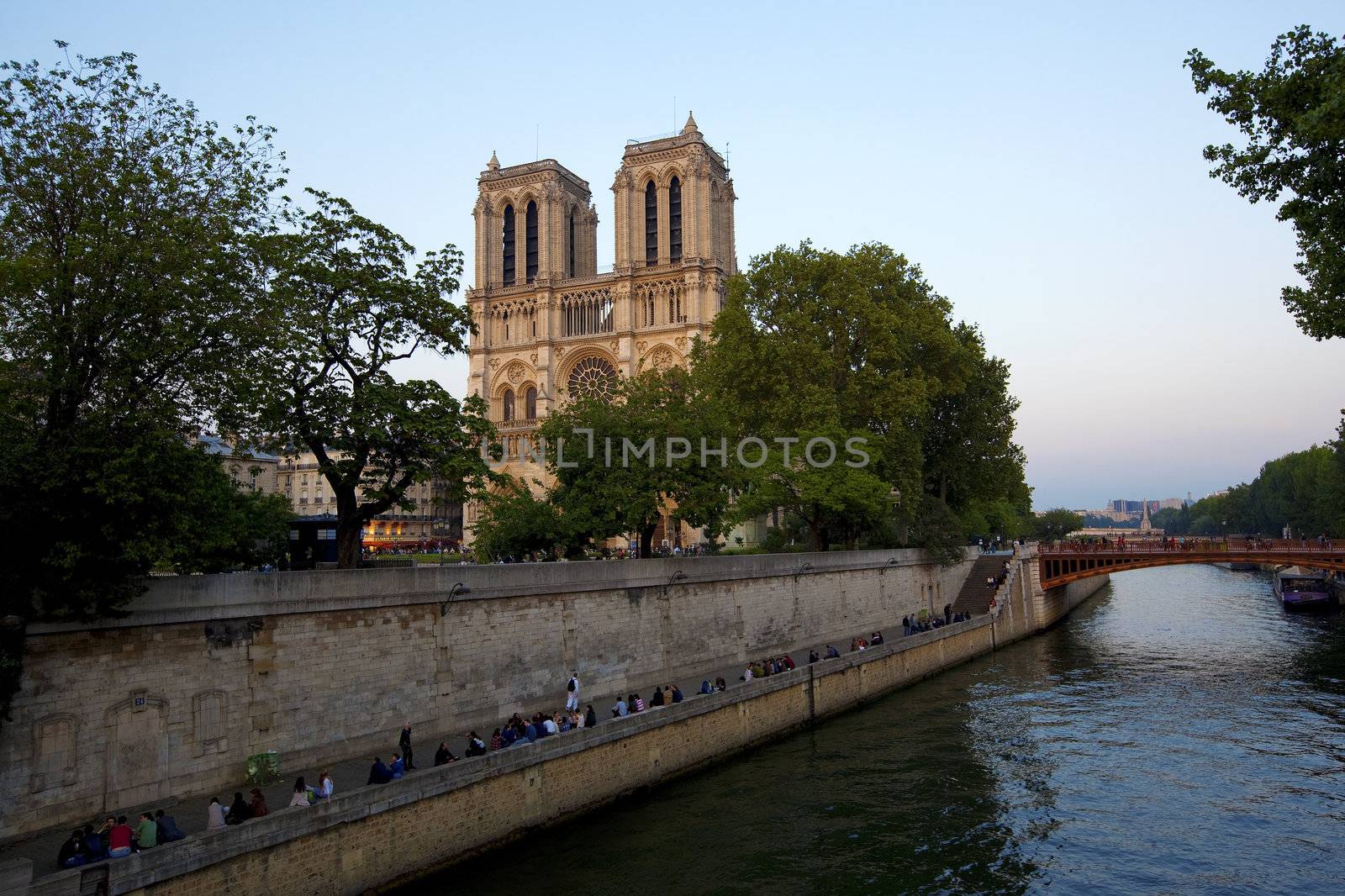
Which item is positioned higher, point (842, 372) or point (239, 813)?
point (842, 372)

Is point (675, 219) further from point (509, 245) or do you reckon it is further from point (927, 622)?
point (927, 622)

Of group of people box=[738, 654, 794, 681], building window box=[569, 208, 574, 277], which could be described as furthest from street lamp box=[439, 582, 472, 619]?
building window box=[569, 208, 574, 277]

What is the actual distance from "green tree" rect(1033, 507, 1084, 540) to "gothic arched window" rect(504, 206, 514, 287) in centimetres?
6638

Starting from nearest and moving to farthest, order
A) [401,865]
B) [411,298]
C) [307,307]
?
[401,865] < [307,307] < [411,298]

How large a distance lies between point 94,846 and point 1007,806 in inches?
643

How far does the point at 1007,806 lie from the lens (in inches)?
788

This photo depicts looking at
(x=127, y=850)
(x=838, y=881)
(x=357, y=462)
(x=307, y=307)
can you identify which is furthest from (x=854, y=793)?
(x=307, y=307)

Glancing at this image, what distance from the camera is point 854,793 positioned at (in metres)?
20.7

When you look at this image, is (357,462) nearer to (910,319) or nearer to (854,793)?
(854,793)

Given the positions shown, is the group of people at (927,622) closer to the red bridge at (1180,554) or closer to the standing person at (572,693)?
the red bridge at (1180,554)

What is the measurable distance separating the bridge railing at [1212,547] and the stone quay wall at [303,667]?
28.8m

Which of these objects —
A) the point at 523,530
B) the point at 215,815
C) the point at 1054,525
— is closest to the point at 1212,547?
the point at 523,530

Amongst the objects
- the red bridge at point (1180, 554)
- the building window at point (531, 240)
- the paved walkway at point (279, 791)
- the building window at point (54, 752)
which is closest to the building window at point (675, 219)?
the building window at point (531, 240)

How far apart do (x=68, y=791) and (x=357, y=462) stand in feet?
25.9
